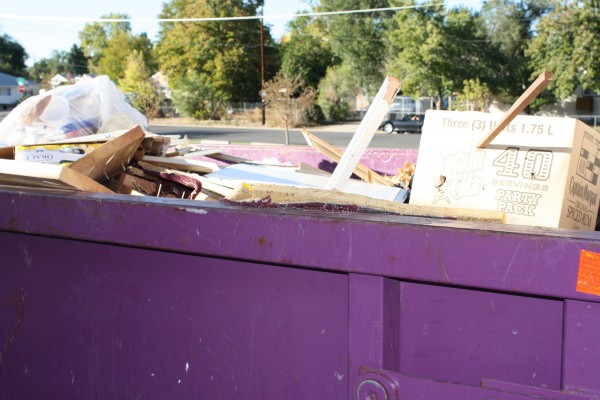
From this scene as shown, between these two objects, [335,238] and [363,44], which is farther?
[363,44]

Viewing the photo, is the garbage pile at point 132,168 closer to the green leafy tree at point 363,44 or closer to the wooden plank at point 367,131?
the wooden plank at point 367,131

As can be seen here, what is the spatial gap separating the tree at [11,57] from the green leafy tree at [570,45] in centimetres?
8117

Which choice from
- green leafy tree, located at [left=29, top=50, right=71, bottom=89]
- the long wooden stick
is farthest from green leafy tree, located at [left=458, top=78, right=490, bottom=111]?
green leafy tree, located at [left=29, top=50, right=71, bottom=89]

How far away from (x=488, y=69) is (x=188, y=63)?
24166mm

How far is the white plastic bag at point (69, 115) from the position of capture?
11.0ft

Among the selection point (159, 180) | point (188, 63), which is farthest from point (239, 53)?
point (159, 180)

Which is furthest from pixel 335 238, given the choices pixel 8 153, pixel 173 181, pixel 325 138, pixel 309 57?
pixel 309 57

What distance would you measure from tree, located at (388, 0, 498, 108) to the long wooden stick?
36.0 meters

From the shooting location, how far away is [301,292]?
1692mm

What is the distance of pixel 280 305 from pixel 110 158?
1.13m

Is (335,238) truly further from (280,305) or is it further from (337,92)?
(337,92)

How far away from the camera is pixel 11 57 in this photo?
317ft

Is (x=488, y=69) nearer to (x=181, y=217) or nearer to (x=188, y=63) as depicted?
(x=188, y=63)

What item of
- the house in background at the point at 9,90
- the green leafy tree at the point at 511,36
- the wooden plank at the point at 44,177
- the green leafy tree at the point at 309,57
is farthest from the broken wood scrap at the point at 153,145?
the house in background at the point at 9,90
